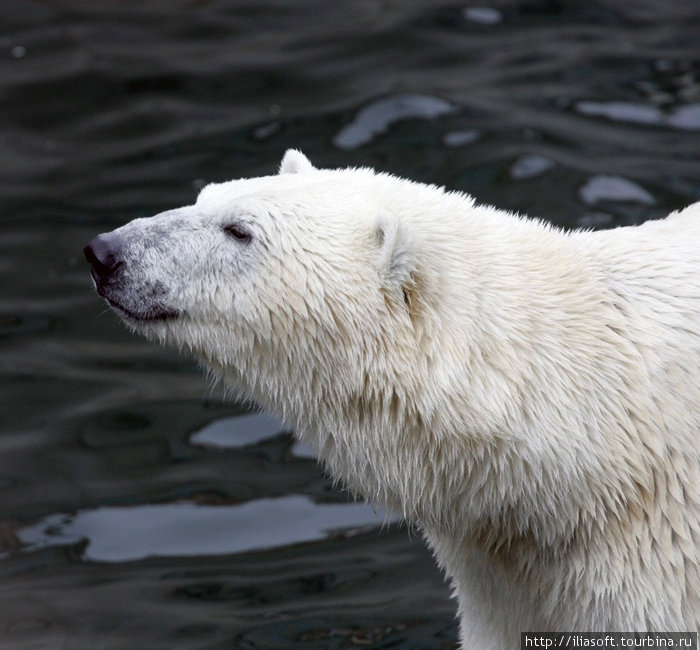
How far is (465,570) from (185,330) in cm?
117

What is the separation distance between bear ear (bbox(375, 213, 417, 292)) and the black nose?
2.74ft

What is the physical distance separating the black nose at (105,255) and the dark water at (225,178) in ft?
5.43

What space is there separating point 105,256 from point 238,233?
1.38 feet

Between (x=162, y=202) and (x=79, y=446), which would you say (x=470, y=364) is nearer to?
(x=79, y=446)

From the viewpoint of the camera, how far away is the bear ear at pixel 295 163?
13.2 ft

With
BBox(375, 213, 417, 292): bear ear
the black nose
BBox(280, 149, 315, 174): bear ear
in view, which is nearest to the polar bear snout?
the black nose

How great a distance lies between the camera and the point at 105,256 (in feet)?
12.3

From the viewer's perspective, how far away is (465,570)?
3826 millimetres

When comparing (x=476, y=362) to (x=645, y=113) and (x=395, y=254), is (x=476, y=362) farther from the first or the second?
(x=645, y=113)

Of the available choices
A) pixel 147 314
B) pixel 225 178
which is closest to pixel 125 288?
pixel 147 314

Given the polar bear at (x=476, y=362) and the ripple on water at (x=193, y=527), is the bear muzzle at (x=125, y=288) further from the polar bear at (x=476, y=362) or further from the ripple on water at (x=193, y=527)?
the ripple on water at (x=193, y=527)

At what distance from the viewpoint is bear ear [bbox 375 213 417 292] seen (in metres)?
3.46

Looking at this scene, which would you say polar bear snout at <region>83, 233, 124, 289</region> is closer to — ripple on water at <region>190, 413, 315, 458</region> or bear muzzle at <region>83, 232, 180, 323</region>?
bear muzzle at <region>83, 232, 180, 323</region>

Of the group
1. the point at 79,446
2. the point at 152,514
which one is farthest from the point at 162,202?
the point at 152,514
